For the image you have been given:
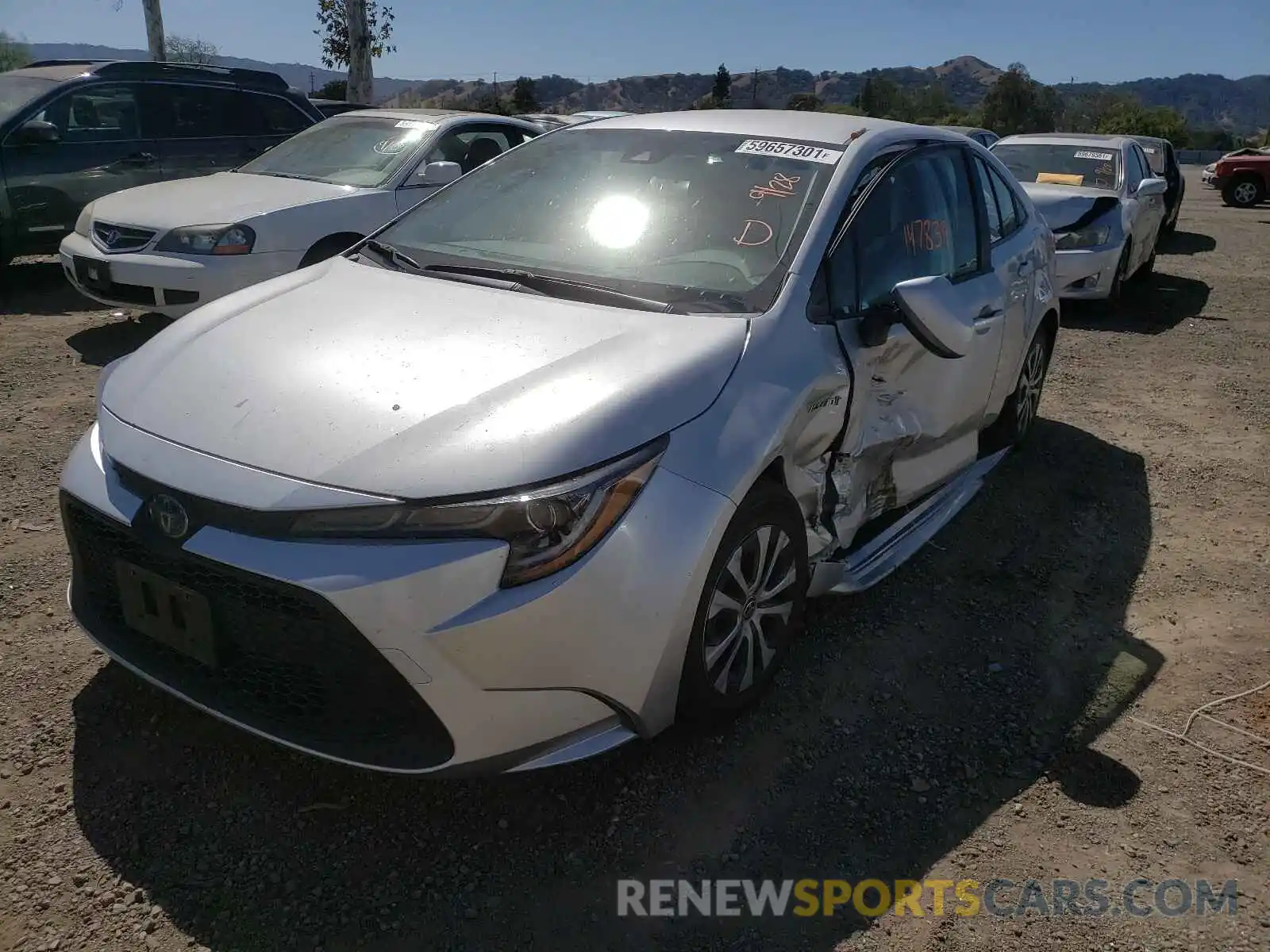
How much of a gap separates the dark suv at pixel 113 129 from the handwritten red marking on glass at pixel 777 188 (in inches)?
275

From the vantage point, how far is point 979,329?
12.7 ft

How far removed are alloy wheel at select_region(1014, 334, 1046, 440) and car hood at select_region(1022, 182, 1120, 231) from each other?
4.13 meters

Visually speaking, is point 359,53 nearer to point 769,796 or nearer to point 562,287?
point 562,287

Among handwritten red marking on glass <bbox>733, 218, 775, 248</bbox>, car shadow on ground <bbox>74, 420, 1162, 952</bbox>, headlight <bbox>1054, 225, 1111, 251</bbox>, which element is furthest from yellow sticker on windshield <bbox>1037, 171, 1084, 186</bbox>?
handwritten red marking on glass <bbox>733, 218, 775, 248</bbox>

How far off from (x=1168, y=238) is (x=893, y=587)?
14.1 meters

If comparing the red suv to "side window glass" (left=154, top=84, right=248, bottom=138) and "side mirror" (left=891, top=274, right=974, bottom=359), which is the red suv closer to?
"side window glass" (left=154, top=84, right=248, bottom=138)

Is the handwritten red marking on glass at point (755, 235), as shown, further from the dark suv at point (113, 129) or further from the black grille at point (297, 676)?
the dark suv at point (113, 129)

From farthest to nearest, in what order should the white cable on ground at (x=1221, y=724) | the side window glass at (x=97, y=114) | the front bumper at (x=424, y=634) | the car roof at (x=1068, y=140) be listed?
the car roof at (x=1068, y=140) < the side window glass at (x=97, y=114) < the white cable on ground at (x=1221, y=724) < the front bumper at (x=424, y=634)

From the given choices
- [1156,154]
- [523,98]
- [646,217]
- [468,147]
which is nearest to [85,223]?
[468,147]

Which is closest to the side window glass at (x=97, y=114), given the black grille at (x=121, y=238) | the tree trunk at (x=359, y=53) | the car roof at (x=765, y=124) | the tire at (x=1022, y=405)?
the black grille at (x=121, y=238)

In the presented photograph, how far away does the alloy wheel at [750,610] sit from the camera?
2.58 meters

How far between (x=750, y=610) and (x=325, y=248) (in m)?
4.76

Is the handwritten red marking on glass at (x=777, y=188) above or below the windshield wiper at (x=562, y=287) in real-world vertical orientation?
above

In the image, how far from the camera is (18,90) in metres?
8.19
